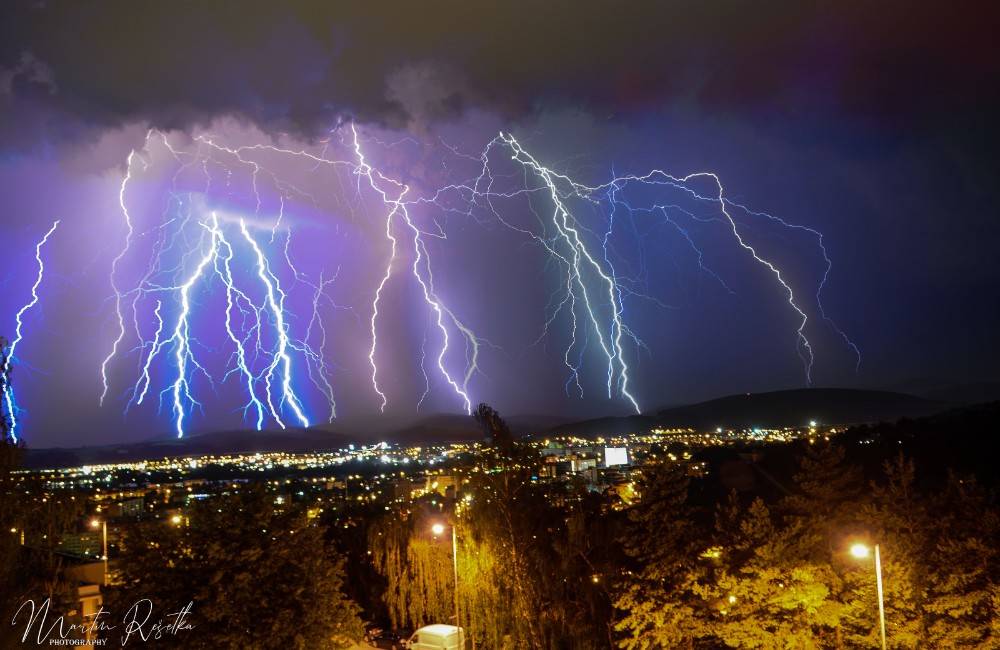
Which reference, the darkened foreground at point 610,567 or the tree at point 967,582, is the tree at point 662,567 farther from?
the tree at point 967,582

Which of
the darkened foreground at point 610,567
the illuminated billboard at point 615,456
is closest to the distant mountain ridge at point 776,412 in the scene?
the illuminated billboard at point 615,456

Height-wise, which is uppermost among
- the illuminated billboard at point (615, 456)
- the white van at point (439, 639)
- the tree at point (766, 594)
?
the tree at point (766, 594)

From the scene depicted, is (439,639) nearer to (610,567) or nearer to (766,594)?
(610,567)

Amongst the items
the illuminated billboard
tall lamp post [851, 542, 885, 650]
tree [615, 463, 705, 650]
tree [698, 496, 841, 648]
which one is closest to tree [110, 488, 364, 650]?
tree [615, 463, 705, 650]

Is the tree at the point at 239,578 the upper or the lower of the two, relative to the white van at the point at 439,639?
upper
